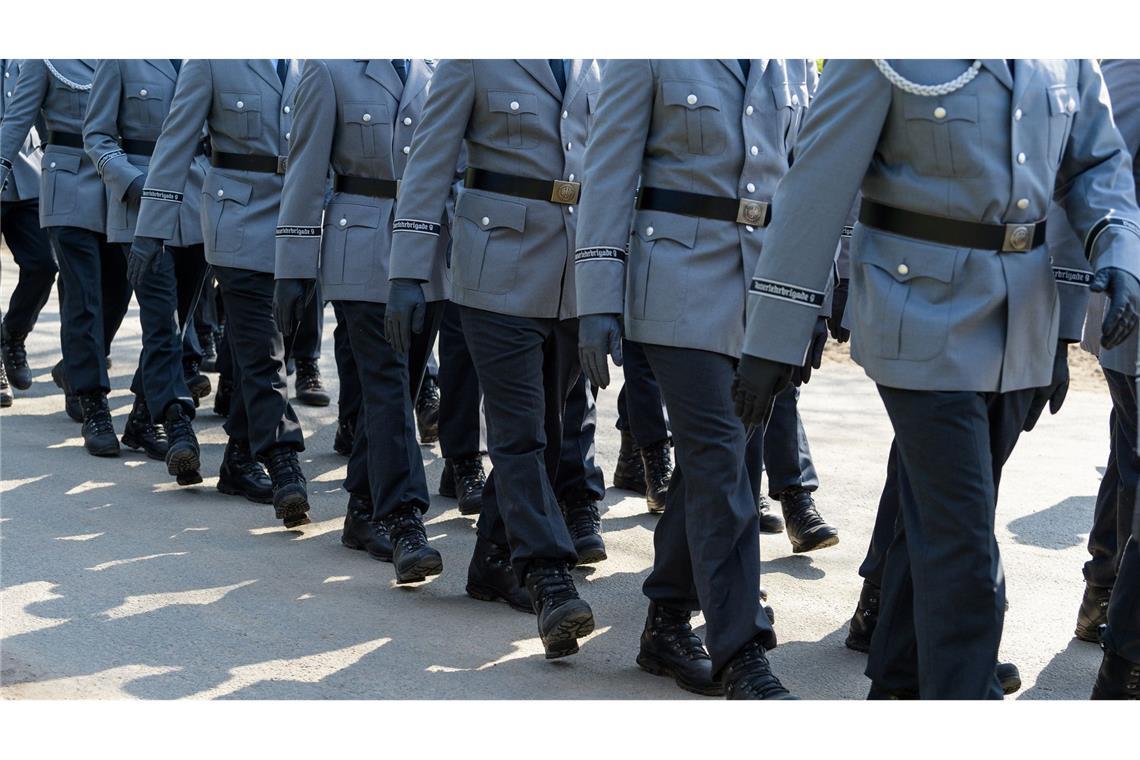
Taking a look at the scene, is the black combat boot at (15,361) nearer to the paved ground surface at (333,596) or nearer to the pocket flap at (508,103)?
the paved ground surface at (333,596)

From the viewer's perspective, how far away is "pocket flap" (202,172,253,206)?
6352mm

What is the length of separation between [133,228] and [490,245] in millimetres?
3105

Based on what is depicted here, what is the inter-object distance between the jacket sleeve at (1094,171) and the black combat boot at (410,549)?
2.58 meters

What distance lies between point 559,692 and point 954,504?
1.50m

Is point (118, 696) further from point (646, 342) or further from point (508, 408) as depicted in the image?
point (646, 342)

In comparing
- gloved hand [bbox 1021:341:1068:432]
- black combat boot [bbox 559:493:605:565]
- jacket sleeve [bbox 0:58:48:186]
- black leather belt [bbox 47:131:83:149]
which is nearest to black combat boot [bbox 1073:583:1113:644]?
gloved hand [bbox 1021:341:1068:432]

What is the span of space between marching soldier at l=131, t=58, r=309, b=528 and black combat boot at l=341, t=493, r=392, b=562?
1.04 ft

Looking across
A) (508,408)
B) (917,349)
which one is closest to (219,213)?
(508,408)

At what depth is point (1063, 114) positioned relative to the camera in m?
3.40

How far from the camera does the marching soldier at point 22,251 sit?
8688 millimetres

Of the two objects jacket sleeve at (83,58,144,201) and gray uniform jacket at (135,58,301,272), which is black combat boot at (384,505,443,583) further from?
jacket sleeve at (83,58,144,201)

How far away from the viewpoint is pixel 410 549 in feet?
17.2

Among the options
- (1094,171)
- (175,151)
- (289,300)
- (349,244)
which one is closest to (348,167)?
(349,244)

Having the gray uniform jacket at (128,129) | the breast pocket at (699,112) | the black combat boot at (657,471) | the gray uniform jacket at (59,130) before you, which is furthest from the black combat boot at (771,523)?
the gray uniform jacket at (59,130)
